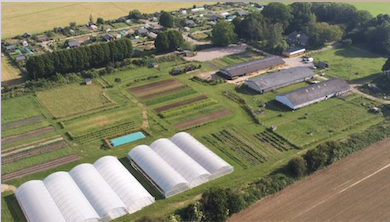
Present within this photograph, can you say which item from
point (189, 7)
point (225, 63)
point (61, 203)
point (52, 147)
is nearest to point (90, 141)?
point (52, 147)

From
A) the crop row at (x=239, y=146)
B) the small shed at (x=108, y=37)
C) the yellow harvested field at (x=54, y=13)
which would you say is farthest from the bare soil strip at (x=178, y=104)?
the yellow harvested field at (x=54, y=13)

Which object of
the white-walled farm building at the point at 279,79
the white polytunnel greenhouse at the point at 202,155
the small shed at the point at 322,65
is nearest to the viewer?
the white polytunnel greenhouse at the point at 202,155

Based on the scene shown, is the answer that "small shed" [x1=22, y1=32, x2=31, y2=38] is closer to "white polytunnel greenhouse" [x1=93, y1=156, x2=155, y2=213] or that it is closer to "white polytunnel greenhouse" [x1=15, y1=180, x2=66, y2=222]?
"white polytunnel greenhouse" [x1=93, y1=156, x2=155, y2=213]

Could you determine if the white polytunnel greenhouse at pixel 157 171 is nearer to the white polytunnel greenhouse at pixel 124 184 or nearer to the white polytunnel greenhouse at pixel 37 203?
the white polytunnel greenhouse at pixel 124 184

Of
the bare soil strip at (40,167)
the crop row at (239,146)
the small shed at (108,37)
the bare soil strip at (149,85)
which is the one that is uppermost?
the small shed at (108,37)

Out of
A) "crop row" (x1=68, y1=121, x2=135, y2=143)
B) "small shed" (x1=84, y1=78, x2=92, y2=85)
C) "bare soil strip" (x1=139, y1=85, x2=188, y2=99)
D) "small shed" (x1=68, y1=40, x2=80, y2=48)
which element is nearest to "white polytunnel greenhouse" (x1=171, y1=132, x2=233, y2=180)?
"crop row" (x1=68, y1=121, x2=135, y2=143)

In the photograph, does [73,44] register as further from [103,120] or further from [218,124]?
[218,124]

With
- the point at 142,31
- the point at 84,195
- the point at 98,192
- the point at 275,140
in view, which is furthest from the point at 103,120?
the point at 142,31
